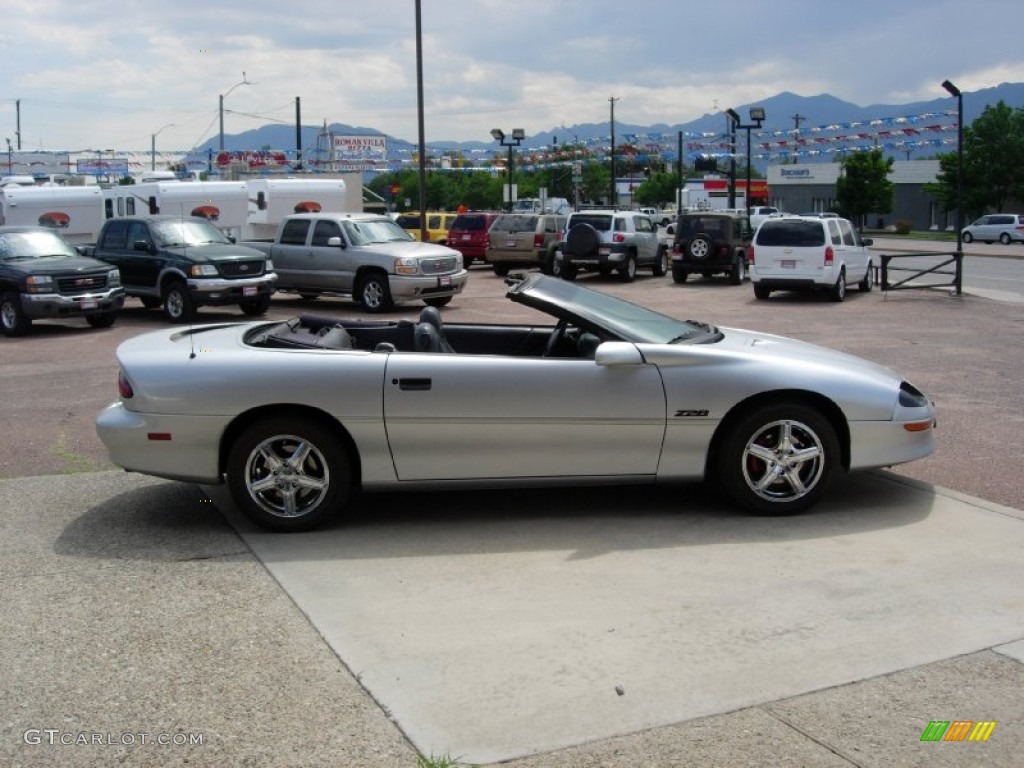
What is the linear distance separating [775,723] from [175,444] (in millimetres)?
3596

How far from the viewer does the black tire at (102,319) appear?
18.2 meters

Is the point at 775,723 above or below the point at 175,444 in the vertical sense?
below

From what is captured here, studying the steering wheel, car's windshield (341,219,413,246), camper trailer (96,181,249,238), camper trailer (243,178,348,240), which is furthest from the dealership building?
the steering wheel

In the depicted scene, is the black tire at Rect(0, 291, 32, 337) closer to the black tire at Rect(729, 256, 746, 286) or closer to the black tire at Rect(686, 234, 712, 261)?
the black tire at Rect(686, 234, 712, 261)

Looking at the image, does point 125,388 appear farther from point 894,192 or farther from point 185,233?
point 894,192

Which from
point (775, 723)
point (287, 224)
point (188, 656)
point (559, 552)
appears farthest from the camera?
point (287, 224)

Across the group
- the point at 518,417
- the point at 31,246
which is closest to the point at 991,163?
the point at 31,246

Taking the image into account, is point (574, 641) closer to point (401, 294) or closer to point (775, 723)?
point (775, 723)

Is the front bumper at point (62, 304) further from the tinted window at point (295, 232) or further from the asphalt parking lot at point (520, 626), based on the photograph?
the asphalt parking lot at point (520, 626)

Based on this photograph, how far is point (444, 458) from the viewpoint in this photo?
5980 mm

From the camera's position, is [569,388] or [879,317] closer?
[569,388]

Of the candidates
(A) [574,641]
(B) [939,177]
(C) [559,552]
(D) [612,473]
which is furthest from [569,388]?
(B) [939,177]

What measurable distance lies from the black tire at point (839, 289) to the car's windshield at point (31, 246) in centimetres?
1451

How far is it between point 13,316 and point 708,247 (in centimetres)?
1666
